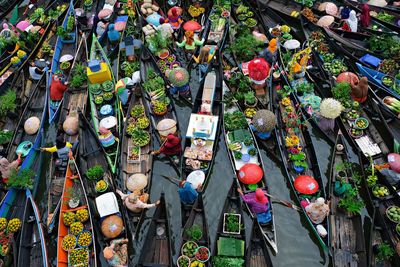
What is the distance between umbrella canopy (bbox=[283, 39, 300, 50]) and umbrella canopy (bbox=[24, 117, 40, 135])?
14565 mm

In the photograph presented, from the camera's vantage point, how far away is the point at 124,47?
2106 centimetres

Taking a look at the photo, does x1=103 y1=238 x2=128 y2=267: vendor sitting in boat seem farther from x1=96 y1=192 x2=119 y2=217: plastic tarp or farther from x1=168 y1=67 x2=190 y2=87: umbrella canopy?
x1=168 y1=67 x2=190 y2=87: umbrella canopy

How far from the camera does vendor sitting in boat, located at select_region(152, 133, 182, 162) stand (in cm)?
1602

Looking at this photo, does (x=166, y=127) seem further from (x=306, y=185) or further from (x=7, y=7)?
(x=7, y=7)

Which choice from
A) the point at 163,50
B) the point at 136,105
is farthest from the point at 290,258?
the point at 163,50

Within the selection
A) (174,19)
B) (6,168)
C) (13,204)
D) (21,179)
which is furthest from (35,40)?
(13,204)

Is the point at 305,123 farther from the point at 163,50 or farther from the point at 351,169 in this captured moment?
the point at 163,50

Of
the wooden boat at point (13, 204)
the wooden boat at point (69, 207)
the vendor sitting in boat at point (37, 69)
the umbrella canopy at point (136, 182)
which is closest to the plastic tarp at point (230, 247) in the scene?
the umbrella canopy at point (136, 182)

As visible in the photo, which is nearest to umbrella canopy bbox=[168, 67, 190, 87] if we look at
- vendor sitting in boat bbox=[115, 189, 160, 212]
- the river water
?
the river water

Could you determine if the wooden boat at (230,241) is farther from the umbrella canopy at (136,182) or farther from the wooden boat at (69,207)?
the wooden boat at (69,207)

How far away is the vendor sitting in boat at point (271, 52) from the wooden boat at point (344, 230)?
21.3 ft

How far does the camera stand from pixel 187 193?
14438mm

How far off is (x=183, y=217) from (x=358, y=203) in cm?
718

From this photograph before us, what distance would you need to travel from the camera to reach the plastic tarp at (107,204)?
14.4 meters
